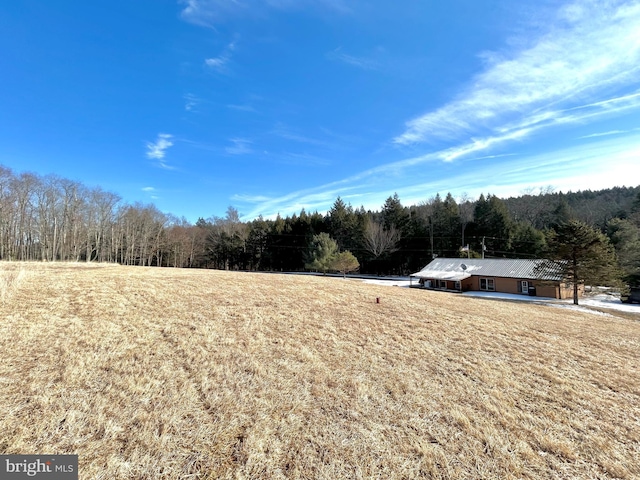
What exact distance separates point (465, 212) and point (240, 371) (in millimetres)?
49382

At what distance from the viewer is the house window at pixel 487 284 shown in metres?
31.1

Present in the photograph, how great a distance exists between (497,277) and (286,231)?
36751 millimetres

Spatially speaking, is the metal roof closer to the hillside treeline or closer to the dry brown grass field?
the hillside treeline

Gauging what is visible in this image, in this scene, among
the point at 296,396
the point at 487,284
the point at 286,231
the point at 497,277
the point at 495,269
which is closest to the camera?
the point at 296,396

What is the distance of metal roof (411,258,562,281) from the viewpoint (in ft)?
89.1

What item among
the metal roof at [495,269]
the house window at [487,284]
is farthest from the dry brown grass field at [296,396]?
the house window at [487,284]

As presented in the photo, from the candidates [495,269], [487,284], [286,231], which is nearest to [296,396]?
[487,284]

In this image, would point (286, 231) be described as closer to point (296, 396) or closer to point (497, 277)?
point (497, 277)

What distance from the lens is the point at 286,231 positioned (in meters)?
55.4

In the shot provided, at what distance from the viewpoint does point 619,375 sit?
19.0 ft

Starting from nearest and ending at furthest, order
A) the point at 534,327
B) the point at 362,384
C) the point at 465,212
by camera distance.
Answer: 1. the point at 362,384
2. the point at 534,327
3. the point at 465,212

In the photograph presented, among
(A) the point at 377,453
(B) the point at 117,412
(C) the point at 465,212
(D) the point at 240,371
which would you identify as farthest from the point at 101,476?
(C) the point at 465,212

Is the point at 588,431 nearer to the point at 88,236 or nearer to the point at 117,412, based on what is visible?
the point at 117,412

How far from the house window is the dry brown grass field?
25.2 m
